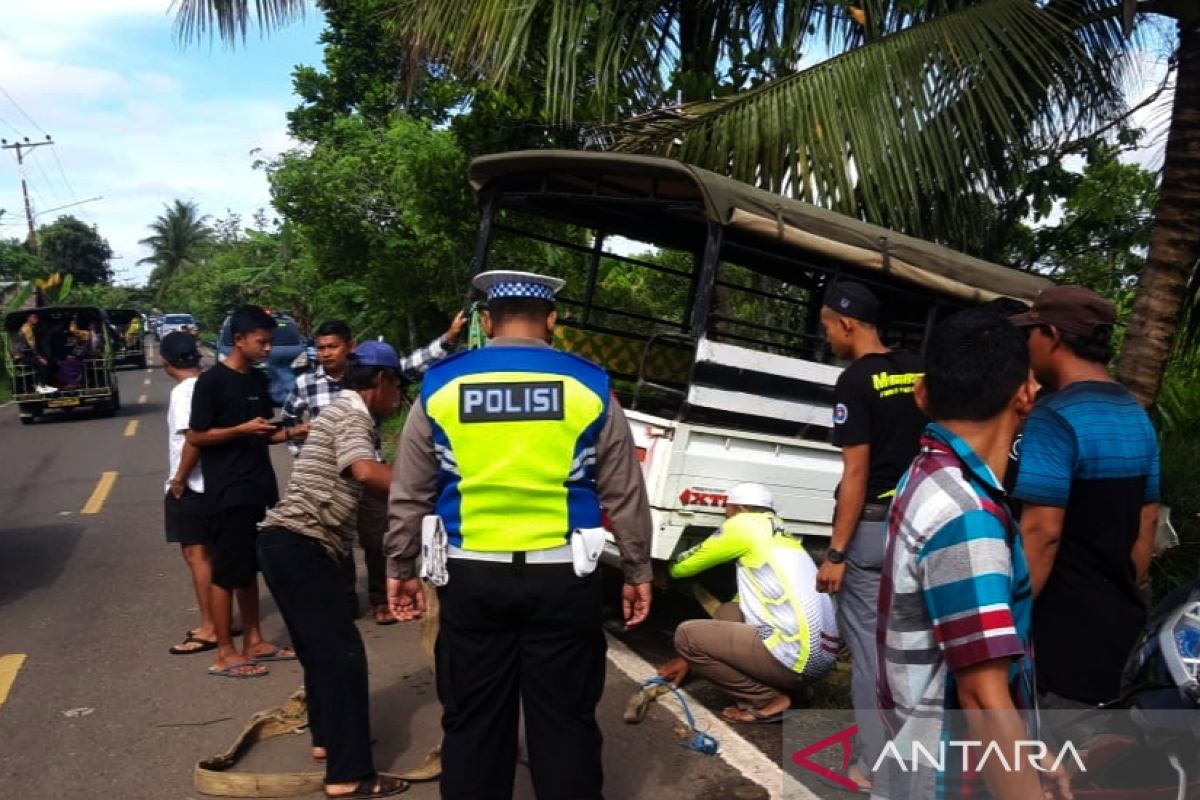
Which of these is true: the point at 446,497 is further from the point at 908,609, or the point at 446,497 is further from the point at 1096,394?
the point at 1096,394

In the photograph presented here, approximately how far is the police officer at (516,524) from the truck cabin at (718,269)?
89.2 inches

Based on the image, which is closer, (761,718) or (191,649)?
(761,718)

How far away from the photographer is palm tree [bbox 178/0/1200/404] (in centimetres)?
541

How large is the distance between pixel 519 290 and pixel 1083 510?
159 centimetres

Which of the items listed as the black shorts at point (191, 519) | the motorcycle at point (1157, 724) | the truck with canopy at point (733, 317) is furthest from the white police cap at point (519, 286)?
the black shorts at point (191, 519)

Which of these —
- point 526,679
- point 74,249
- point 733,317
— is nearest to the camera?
point 526,679

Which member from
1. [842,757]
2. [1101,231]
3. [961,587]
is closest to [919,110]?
[1101,231]

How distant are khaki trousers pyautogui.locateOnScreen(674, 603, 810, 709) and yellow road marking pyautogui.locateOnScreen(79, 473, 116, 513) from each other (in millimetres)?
7534

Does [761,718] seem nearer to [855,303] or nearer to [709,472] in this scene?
[709,472]

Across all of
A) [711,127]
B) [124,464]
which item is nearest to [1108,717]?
[711,127]

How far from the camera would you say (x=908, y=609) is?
2.04 meters

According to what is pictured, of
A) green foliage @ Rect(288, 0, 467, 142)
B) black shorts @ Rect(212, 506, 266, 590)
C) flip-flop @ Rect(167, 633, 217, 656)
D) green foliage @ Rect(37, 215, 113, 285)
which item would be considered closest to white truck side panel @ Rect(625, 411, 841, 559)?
black shorts @ Rect(212, 506, 266, 590)

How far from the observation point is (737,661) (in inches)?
183

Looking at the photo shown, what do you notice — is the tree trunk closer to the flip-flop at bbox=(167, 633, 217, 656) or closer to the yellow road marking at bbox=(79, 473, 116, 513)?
the flip-flop at bbox=(167, 633, 217, 656)
